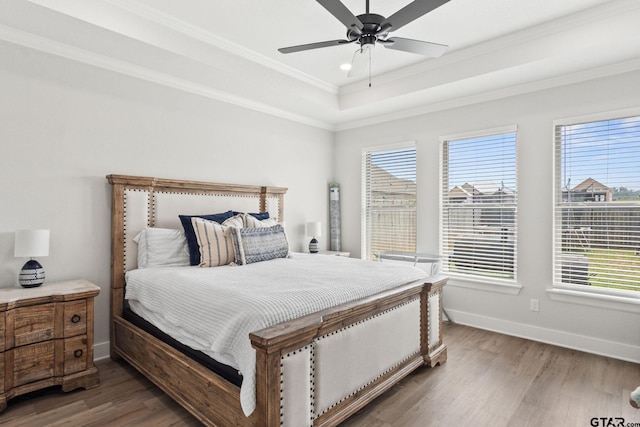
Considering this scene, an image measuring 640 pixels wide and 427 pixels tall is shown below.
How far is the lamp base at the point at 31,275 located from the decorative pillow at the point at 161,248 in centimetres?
69

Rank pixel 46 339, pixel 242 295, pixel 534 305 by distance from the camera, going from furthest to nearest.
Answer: pixel 534 305
pixel 46 339
pixel 242 295

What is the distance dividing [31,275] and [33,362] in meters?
0.59

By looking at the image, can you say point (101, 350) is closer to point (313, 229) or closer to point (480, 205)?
point (313, 229)

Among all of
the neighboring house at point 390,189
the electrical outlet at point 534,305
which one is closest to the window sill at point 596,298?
the electrical outlet at point 534,305

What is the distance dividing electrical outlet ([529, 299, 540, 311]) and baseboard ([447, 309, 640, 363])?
0.18 metres

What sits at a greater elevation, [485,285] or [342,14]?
[342,14]

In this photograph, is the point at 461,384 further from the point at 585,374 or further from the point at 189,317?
the point at 189,317

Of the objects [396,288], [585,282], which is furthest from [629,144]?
[396,288]

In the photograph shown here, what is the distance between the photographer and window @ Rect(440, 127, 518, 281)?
3.79 meters

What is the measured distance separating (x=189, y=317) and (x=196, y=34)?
2.38 m

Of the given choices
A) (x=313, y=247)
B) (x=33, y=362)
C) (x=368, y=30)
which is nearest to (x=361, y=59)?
(x=368, y=30)

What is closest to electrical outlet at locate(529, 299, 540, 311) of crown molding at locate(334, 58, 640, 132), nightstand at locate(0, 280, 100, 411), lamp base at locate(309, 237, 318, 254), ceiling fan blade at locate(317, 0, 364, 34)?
crown molding at locate(334, 58, 640, 132)

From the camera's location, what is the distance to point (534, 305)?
11.7 feet

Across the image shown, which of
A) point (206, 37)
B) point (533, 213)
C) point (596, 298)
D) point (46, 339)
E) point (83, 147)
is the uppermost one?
point (206, 37)
